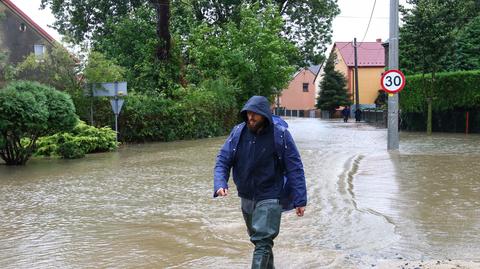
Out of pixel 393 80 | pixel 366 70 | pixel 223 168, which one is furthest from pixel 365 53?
pixel 223 168

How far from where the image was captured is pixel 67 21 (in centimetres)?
3909

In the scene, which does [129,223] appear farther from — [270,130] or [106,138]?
[106,138]

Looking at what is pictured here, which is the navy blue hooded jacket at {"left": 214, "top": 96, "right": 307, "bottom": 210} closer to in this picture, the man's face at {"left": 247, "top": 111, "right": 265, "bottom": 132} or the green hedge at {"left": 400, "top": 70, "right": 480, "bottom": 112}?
the man's face at {"left": 247, "top": 111, "right": 265, "bottom": 132}

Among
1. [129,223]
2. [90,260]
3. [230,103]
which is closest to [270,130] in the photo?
[90,260]

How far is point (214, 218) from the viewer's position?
25.4ft

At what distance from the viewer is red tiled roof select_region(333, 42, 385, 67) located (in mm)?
66438

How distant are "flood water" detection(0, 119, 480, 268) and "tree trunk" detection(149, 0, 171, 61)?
57.0ft

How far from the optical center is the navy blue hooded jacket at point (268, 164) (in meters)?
4.62

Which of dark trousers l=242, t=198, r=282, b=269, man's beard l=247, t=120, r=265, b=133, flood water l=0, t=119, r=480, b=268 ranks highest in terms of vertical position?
man's beard l=247, t=120, r=265, b=133

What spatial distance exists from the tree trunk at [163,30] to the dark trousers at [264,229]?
26200 mm

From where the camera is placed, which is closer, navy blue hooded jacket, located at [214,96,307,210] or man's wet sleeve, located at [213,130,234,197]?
navy blue hooded jacket, located at [214,96,307,210]

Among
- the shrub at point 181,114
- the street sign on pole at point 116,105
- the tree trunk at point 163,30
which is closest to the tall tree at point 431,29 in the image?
the shrub at point 181,114

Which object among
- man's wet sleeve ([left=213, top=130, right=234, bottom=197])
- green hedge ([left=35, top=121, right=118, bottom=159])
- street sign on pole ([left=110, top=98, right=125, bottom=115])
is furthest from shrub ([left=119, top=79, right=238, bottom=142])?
man's wet sleeve ([left=213, top=130, right=234, bottom=197])

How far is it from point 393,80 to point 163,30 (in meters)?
16.5
